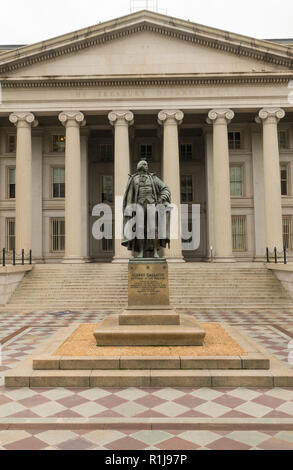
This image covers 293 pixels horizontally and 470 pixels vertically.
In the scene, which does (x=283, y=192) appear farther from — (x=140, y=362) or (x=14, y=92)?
(x=140, y=362)

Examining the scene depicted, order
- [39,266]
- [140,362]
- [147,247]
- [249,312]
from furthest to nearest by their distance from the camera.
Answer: [39,266] < [249,312] < [147,247] < [140,362]

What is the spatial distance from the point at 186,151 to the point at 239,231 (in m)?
7.69

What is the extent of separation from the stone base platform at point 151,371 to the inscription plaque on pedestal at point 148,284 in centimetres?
226

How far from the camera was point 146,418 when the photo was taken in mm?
5676

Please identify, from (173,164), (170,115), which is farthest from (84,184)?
(170,115)

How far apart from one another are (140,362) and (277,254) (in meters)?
19.2

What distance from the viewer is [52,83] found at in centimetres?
2570

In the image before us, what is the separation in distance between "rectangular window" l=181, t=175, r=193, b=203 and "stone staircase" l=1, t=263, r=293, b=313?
32.1 ft

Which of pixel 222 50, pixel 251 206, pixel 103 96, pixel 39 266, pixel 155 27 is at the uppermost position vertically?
pixel 155 27

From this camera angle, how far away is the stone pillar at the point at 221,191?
24734 mm

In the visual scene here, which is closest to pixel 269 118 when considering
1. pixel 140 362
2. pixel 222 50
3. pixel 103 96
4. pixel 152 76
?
pixel 222 50

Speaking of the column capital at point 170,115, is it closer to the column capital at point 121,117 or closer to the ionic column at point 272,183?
the column capital at point 121,117

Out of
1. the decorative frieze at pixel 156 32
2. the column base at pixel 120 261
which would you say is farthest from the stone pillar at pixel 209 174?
the column base at pixel 120 261

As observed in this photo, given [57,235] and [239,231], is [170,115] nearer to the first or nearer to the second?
[239,231]
